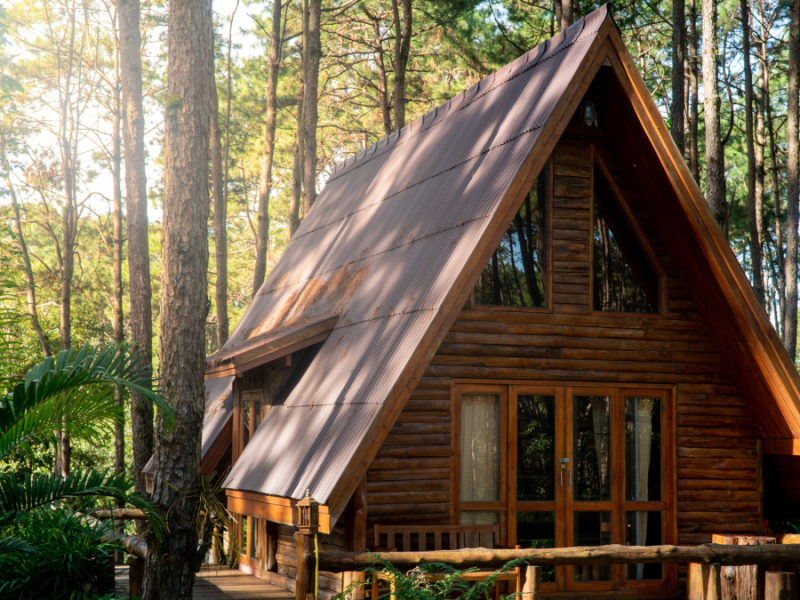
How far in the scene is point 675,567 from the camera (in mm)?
8570

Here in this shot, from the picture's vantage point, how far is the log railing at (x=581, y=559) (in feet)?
18.3

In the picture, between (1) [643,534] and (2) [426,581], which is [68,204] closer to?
(1) [643,534]

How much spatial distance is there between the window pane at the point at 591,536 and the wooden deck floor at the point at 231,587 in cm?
305

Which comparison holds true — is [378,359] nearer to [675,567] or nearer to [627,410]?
[627,410]

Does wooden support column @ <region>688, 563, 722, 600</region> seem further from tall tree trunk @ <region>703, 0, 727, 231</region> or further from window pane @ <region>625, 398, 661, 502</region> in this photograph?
tall tree trunk @ <region>703, 0, 727, 231</region>

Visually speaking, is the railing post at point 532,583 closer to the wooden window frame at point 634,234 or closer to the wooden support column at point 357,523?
the wooden support column at point 357,523

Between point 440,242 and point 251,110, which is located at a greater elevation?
point 251,110

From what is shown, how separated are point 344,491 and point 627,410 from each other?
3765 millimetres

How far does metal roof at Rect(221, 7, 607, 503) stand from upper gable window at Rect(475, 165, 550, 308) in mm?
743

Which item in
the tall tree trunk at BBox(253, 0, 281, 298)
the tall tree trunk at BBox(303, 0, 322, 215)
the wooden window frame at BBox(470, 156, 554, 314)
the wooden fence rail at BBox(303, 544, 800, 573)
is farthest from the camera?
the tall tree trunk at BBox(253, 0, 281, 298)

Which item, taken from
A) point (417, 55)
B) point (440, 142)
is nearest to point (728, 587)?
point (440, 142)

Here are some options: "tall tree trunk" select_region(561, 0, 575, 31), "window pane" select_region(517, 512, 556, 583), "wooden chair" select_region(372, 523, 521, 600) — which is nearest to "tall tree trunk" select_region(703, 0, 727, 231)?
"tall tree trunk" select_region(561, 0, 575, 31)

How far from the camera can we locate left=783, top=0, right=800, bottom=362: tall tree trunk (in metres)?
18.2

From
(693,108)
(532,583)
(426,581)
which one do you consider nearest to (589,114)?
(532,583)
